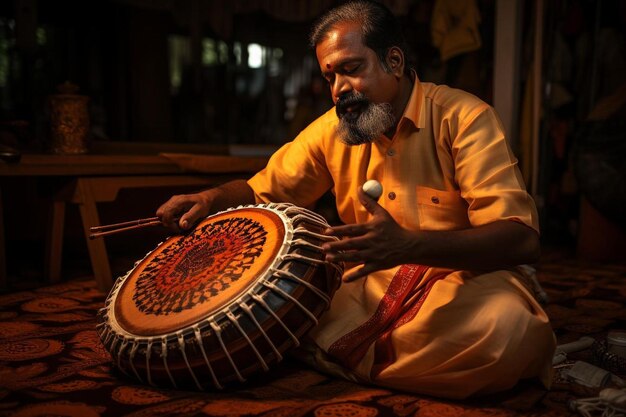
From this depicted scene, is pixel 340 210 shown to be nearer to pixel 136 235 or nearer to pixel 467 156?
pixel 467 156


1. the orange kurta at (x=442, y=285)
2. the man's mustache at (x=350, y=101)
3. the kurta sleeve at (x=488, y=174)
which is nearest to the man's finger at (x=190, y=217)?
the orange kurta at (x=442, y=285)

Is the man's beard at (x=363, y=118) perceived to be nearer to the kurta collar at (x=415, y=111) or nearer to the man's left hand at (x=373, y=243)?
the kurta collar at (x=415, y=111)

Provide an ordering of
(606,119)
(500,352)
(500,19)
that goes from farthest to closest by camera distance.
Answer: (500,19) < (606,119) < (500,352)

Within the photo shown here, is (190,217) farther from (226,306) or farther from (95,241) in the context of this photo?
(95,241)

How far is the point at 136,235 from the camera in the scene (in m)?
4.30

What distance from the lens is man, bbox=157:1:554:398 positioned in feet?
4.76

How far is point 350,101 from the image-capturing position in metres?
1.72

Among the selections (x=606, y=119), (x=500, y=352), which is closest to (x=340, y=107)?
(x=500, y=352)

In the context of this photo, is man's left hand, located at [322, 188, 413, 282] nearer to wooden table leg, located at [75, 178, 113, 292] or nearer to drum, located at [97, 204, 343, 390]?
drum, located at [97, 204, 343, 390]

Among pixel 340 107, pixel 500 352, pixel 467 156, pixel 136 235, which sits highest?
pixel 340 107

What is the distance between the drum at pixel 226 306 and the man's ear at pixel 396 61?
0.50m

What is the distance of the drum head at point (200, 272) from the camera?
4.91 feet

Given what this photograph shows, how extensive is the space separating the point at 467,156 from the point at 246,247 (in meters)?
0.65

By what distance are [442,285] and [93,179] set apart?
1993 mm
